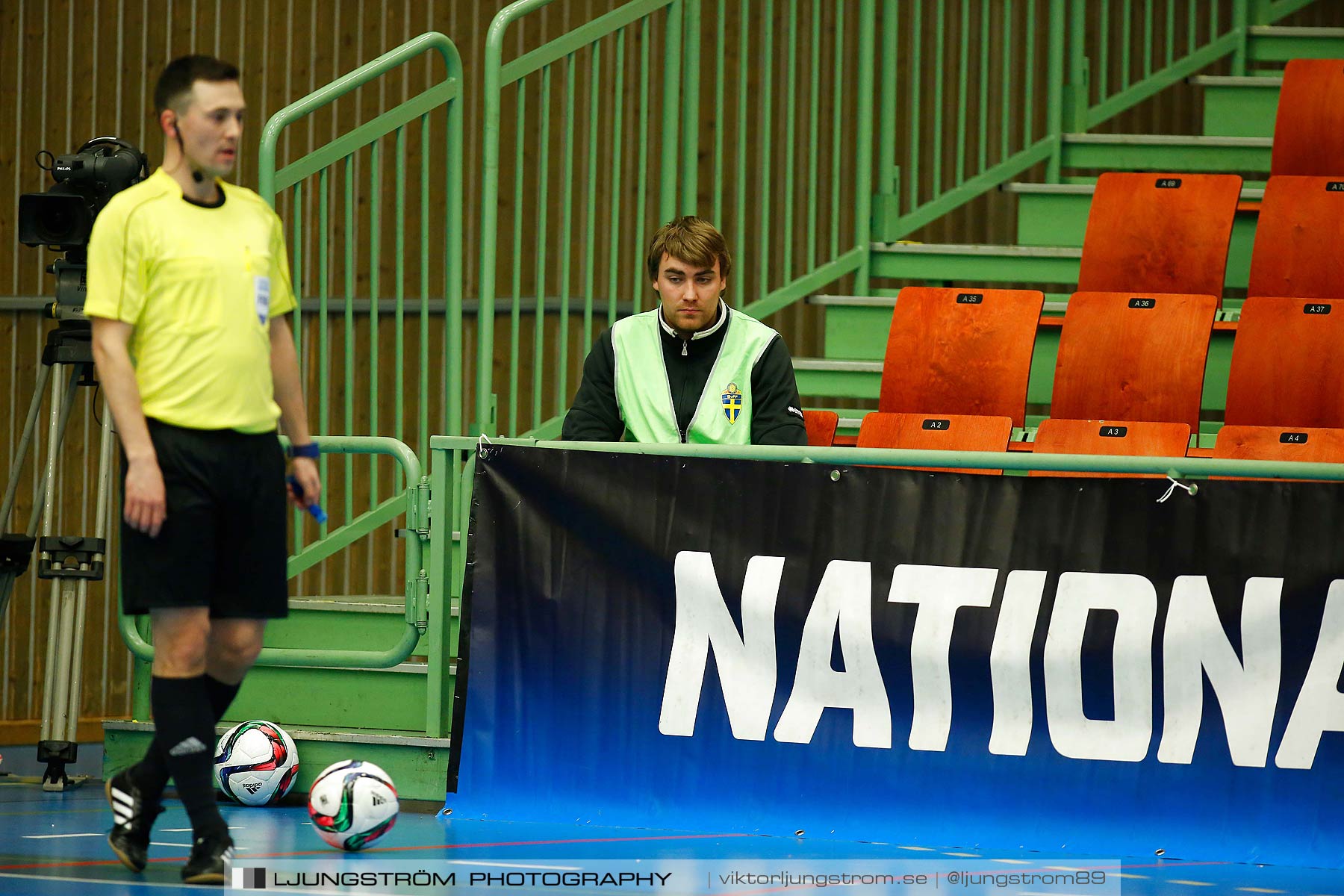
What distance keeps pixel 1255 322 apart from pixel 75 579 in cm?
389

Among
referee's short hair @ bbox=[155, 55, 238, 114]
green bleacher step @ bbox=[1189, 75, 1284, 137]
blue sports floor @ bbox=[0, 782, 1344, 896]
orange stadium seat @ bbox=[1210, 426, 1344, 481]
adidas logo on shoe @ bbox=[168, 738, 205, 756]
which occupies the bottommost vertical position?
blue sports floor @ bbox=[0, 782, 1344, 896]

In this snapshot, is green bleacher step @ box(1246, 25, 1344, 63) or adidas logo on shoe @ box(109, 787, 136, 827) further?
green bleacher step @ box(1246, 25, 1344, 63)

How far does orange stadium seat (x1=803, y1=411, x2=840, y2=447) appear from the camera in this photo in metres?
5.45

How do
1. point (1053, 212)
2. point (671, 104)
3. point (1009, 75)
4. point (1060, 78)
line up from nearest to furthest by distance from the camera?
point (671, 104), point (1053, 212), point (1060, 78), point (1009, 75)

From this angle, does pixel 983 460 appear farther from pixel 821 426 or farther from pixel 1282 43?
pixel 1282 43

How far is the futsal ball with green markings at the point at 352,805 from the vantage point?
3.69 metres

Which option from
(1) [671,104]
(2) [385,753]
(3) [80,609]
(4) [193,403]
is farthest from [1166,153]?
(4) [193,403]

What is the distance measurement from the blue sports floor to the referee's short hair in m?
1.55

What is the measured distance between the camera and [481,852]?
3.81 metres

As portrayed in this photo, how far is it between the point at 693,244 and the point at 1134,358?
1.68 m

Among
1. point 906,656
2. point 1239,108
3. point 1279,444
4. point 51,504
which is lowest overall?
point 906,656

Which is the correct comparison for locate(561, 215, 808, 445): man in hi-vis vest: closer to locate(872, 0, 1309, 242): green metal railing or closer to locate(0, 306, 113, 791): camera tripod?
locate(0, 306, 113, 791): camera tripod

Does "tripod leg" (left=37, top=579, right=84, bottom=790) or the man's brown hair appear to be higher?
the man's brown hair

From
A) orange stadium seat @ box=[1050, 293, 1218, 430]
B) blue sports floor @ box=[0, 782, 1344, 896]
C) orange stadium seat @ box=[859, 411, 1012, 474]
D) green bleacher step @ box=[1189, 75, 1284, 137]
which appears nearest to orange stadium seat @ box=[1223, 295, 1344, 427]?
orange stadium seat @ box=[1050, 293, 1218, 430]
